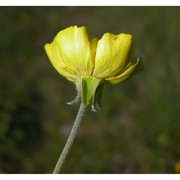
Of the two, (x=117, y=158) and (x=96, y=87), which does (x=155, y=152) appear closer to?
(x=117, y=158)

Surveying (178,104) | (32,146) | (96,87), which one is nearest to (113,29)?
(32,146)

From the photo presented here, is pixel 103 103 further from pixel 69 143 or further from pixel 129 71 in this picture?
pixel 69 143

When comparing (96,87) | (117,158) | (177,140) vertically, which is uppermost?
(96,87)

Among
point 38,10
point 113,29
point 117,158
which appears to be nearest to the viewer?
point 117,158

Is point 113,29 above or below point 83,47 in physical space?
below
